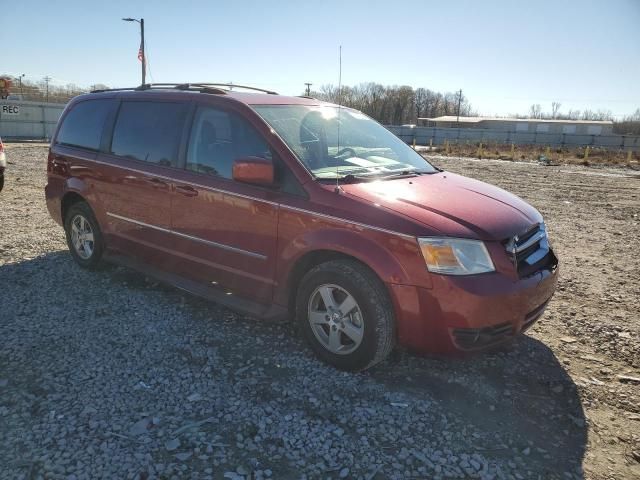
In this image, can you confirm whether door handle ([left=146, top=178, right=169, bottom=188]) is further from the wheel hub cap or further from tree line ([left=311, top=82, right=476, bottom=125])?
tree line ([left=311, top=82, right=476, bottom=125])

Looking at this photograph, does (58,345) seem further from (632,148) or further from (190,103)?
(632,148)

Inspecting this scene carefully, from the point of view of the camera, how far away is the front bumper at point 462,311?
2973 millimetres

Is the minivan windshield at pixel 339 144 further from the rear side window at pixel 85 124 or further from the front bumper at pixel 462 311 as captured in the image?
the rear side window at pixel 85 124

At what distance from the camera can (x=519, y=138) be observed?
43.2 metres

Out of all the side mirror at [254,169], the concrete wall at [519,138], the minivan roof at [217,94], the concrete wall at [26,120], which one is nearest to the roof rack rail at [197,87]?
the minivan roof at [217,94]

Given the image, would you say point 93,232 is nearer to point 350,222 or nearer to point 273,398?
point 273,398

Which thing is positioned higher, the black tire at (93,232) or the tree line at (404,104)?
the tree line at (404,104)

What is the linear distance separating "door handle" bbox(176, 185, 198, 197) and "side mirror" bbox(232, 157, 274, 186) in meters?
0.66

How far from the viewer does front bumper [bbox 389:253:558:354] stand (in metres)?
2.97

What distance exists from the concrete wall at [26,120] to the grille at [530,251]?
86.4 feet

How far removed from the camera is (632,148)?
37.2 metres

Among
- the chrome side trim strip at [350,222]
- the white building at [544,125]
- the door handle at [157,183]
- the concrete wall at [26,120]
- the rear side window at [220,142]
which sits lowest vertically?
the chrome side trim strip at [350,222]

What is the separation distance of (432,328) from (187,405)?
157 centimetres

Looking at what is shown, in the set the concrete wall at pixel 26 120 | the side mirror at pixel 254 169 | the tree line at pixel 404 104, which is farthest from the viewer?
the tree line at pixel 404 104
